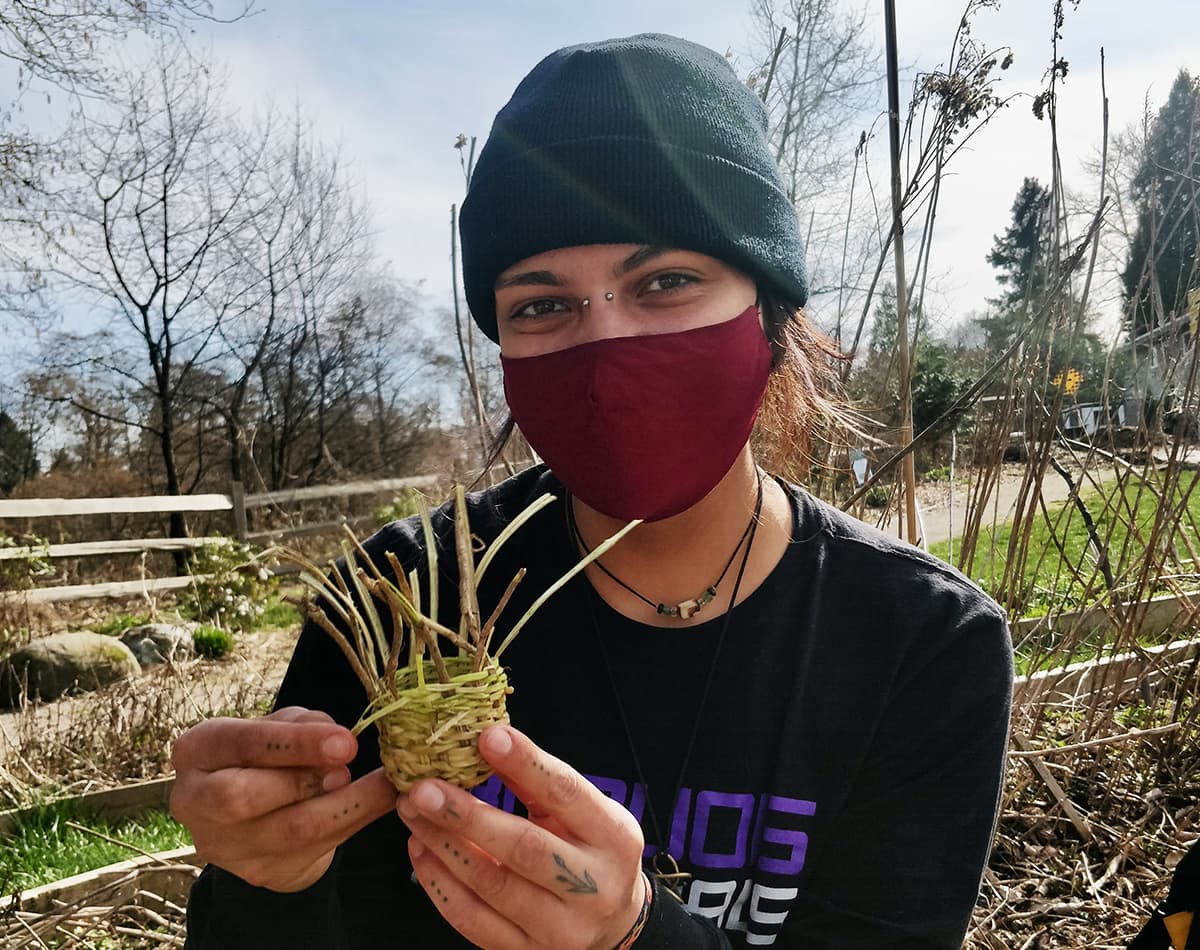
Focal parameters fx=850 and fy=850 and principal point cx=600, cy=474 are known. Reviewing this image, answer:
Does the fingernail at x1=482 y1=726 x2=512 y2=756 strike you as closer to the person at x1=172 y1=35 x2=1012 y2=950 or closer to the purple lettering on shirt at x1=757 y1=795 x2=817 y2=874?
the person at x1=172 y1=35 x2=1012 y2=950

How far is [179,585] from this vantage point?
33.9 ft

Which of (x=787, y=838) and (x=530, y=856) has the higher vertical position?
(x=530, y=856)

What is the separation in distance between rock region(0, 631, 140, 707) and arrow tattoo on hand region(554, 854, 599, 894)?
22.2 ft

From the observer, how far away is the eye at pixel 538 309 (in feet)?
5.08

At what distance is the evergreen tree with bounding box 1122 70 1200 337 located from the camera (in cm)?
315

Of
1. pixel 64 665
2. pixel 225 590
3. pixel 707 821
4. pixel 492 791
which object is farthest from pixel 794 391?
pixel 225 590

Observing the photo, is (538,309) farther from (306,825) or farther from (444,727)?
(306,825)

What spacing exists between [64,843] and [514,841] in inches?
138

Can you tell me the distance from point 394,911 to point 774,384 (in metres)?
1.31

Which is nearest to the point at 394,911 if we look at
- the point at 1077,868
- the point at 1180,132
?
the point at 1077,868

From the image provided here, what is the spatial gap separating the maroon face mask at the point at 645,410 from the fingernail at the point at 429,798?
2.20 feet

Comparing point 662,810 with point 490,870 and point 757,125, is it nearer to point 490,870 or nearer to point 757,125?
point 490,870

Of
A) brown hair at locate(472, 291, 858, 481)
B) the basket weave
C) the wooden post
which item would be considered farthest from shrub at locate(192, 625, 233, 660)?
the basket weave

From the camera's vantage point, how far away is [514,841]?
0.97 metres
